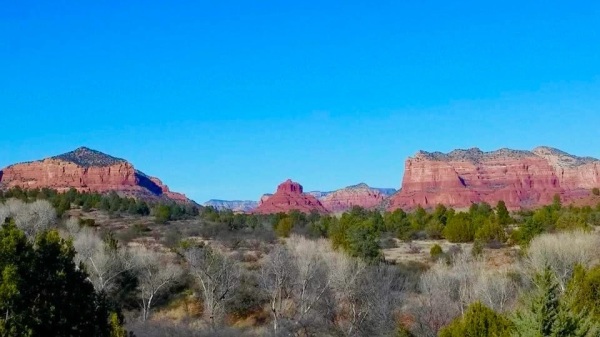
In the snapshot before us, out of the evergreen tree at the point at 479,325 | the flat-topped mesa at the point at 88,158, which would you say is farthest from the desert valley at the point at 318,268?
the flat-topped mesa at the point at 88,158

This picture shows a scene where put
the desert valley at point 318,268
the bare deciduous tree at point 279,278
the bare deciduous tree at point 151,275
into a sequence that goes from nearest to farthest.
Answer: the desert valley at point 318,268, the bare deciduous tree at point 279,278, the bare deciduous tree at point 151,275

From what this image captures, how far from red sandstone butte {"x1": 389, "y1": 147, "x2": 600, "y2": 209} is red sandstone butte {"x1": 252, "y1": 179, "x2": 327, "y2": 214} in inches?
947

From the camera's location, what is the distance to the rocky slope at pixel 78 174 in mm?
144875

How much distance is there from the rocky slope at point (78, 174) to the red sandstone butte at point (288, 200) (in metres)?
35.0

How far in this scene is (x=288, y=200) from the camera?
179750 mm

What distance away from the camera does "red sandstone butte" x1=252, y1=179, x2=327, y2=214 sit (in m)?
175

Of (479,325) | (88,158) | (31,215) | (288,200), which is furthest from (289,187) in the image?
(479,325)

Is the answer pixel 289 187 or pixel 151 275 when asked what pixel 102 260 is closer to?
pixel 151 275

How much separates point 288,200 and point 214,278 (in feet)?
456

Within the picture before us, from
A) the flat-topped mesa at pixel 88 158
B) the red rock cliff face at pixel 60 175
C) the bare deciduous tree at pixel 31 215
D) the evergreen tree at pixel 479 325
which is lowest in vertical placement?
the evergreen tree at pixel 479 325

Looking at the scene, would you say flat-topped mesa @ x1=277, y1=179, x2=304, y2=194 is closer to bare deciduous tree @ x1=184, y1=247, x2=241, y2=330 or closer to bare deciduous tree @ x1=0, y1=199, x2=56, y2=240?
bare deciduous tree @ x1=0, y1=199, x2=56, y2=240

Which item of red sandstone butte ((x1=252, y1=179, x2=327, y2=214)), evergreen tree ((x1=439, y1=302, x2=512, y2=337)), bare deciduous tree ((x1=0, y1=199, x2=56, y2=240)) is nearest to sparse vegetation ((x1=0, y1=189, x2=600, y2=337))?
evergreen tree ((x1=439, y1=302, x2=512, y2=337))

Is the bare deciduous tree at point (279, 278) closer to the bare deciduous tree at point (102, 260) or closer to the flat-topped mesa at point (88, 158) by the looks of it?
the bare deciduous tree at point (102, 260)

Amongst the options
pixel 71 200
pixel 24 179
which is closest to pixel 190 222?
pixel 71 200
